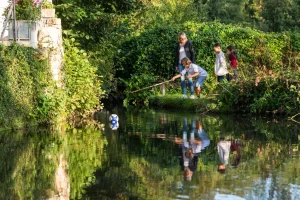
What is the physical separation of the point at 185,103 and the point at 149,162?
43.0 ft

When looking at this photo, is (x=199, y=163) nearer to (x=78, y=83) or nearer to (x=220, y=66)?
(x=78, y=83)

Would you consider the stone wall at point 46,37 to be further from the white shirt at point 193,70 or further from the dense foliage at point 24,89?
the white shirt at point 193,70

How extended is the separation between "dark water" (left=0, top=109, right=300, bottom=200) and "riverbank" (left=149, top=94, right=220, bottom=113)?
435 cm

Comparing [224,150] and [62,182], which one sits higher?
[224,150]

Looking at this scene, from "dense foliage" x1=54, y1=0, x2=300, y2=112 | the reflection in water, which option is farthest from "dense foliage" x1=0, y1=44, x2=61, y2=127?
"dense foliage" x1=54, y1=0, x2=300, y2=112

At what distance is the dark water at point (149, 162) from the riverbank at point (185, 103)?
4346 millimetres

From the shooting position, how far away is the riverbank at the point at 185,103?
24484mm

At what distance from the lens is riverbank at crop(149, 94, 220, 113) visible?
80.3ft

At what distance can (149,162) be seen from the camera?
12883 millimetres

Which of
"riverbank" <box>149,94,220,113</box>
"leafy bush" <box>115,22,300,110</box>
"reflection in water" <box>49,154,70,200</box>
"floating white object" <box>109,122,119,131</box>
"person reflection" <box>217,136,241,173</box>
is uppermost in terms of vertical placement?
"leafy bush" <box>115,22,300,110</box>

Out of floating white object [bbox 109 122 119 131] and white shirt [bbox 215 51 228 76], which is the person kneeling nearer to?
white shirt [bbox 215 51 228 76]

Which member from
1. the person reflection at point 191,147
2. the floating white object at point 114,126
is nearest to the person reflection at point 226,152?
the person reflection at point 191,147

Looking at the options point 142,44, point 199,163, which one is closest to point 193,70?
point 142,44

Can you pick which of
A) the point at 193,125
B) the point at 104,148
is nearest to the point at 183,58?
the point at 193,125
